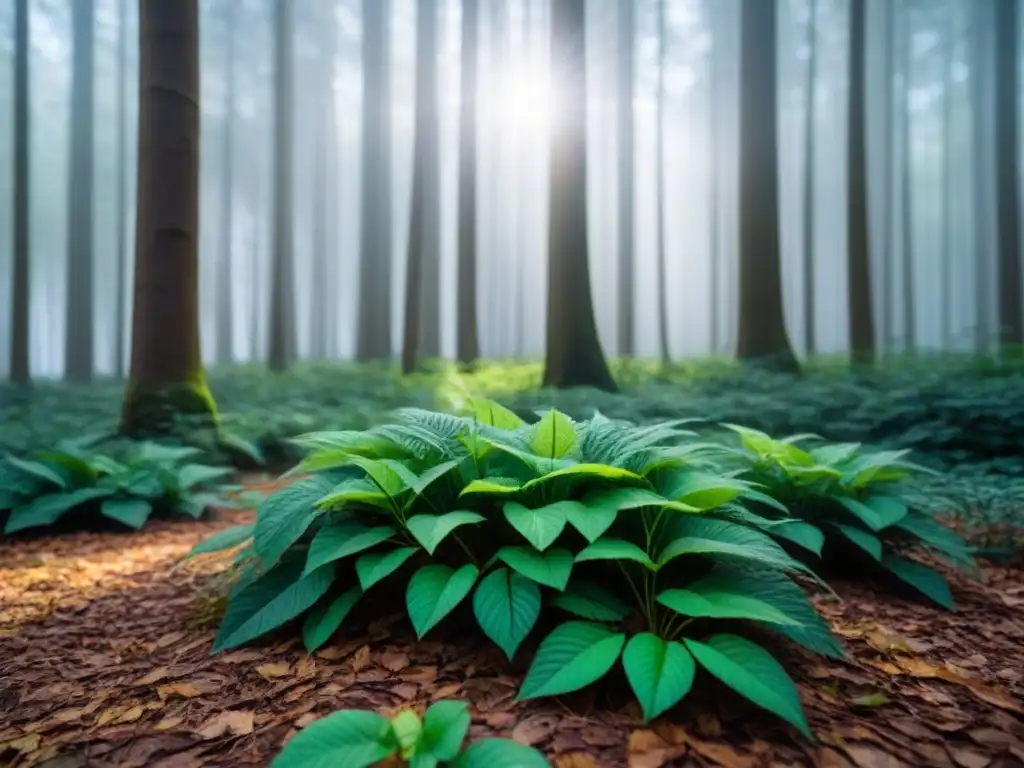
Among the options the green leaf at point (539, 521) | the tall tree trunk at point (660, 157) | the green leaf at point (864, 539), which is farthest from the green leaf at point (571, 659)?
the tall tree trunk at point (660, 157)

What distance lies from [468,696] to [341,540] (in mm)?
663

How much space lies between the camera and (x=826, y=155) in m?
27.2

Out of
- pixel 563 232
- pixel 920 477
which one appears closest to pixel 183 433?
pixel 563 232

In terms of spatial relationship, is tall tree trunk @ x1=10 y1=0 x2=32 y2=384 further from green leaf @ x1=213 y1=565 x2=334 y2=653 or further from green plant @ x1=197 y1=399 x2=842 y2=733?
green leaf @ x1=213 y1=565 x2=334 y2=653

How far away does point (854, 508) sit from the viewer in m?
2.61

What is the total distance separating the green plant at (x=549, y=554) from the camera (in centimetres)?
160

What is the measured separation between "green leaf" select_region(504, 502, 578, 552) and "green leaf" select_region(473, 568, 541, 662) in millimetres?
130

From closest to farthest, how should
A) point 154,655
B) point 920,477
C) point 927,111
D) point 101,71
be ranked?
1. point 154,655
2. point 920,477
3. point 101,71
4. point 927,111

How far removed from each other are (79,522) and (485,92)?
1527 centimetres

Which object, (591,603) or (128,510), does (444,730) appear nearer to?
(591,603)

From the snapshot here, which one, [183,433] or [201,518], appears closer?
[201,518]

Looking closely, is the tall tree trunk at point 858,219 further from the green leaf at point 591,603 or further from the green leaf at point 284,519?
the green leaf at point 284,519

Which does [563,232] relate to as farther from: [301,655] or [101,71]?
[101,71]

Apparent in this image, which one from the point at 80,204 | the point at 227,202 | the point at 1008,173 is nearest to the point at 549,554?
the point at 1008,173
